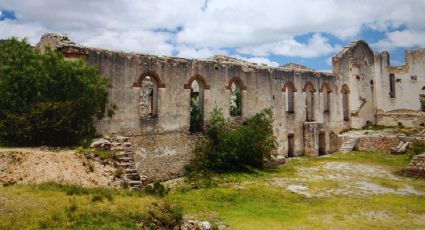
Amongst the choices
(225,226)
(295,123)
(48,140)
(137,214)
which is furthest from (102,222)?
(295,123)

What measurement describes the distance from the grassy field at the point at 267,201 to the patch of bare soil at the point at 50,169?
889 millimetres

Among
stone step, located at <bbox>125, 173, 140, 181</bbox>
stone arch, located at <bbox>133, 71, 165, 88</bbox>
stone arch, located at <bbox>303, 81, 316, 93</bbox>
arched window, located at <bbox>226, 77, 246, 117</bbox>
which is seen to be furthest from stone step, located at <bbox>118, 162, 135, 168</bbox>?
stone arch, located at <bbox>303, 81, 316, 93</bbox>

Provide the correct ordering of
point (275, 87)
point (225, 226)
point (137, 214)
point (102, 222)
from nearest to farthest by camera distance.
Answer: point (102, 222) < point (137, 214) < point (225, 226) < point (275, 87)

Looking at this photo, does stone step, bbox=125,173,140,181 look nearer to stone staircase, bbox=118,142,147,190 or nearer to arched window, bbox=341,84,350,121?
stone staircase, bbox=118,142,147,190

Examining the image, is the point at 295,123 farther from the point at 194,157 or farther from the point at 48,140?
the point at 48,140

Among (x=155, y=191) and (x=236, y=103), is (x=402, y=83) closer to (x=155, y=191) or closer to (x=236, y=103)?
(x=236, y=103)

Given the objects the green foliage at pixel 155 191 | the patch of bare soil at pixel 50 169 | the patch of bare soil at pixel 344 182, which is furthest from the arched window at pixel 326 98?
the patch of bare soil at pixel 50 169

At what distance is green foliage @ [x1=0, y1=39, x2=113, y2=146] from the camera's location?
11.8 m

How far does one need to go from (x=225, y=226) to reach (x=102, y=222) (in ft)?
11.8

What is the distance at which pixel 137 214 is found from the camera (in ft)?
27.1

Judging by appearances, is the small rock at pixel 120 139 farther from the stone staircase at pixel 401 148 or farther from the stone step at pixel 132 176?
the stone staircase at pixel 401 148

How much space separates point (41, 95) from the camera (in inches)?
472

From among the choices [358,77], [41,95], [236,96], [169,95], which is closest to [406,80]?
[358,77]

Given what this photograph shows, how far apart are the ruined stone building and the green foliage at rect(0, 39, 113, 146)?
5.06ft
